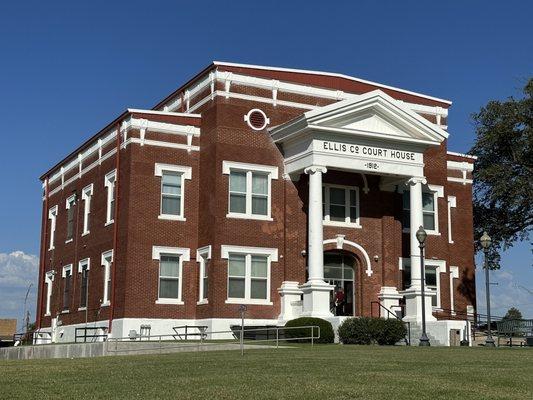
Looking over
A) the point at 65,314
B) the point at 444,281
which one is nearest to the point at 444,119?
the point at 444,281

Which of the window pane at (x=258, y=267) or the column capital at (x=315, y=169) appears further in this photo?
the window pane at (x=258, y=267)

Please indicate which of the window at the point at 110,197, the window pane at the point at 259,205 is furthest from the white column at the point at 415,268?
the window at the point at 110,197

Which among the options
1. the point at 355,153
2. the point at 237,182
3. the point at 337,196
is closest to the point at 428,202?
A: the point at 337,196

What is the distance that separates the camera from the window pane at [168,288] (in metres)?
35.1

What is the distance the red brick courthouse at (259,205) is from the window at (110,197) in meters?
0.10

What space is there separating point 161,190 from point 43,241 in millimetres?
14302

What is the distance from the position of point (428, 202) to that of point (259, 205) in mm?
9410

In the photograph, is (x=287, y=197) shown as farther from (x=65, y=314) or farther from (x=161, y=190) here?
(x=65, y=314)

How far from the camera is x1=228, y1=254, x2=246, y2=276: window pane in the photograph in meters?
34.8

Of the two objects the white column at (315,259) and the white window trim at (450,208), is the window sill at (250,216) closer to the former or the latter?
the white column at (315,259)

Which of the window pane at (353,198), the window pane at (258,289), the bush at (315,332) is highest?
the window pane at (353,198)

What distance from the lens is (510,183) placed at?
4712 cm

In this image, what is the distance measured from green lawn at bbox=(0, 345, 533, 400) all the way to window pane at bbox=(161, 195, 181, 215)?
15.5 m

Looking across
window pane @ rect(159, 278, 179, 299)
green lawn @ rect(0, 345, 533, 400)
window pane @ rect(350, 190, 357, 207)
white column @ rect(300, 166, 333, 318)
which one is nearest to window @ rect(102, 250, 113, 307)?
window pane @ rect(159, 278, 179, 299)
